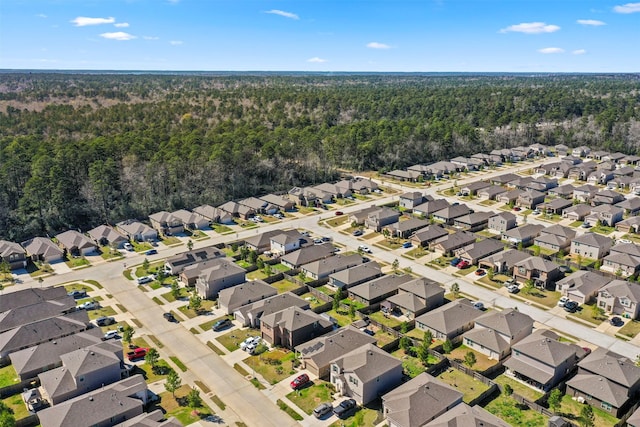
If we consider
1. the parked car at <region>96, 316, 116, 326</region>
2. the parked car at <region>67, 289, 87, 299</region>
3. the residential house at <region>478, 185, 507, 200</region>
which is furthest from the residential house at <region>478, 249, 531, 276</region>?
the parked car at <region>67, 289, 87, 299</region>

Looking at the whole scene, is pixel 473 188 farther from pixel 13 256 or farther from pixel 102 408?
pixel 102 408

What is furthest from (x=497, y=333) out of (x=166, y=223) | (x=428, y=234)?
(x=166, y=223)

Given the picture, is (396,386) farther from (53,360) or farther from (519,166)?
(519,166)

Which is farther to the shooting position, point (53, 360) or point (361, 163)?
point (361, 163)

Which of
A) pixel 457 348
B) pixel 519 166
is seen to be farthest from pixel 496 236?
pixel 519 166

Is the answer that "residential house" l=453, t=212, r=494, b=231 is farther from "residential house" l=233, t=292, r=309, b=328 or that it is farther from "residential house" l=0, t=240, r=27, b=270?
"residential house" l=0, t=240, r=27, b=270

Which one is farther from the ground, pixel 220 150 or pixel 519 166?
pixel 220 150


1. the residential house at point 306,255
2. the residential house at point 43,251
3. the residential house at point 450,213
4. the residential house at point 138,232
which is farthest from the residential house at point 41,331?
the residential house at point 450,213
